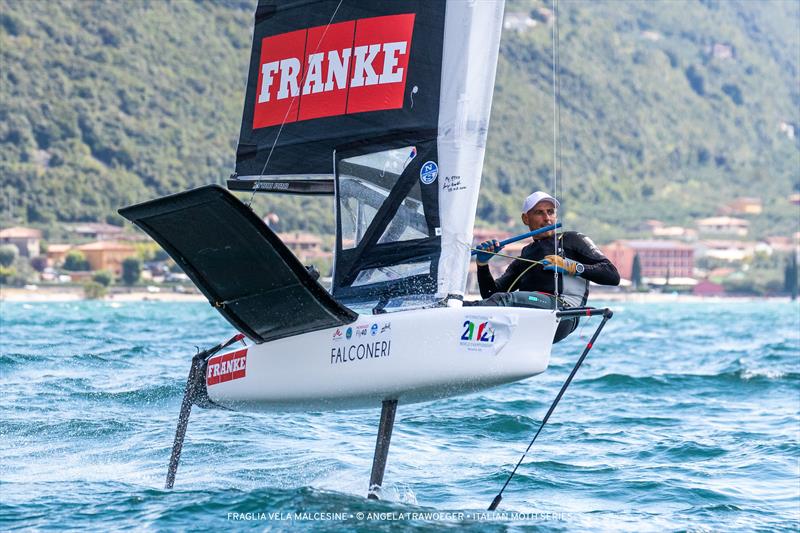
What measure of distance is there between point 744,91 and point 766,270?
59.5m

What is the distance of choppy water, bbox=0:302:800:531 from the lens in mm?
6043

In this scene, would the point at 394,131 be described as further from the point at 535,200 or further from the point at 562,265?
the point at 562,265

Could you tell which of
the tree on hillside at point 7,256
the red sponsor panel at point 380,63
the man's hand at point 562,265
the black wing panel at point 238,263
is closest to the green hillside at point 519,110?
the tree on hillside at point 7,256

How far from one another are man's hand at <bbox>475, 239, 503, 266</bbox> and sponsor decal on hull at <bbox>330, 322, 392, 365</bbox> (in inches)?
25.6

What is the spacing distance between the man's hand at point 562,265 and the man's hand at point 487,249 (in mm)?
243

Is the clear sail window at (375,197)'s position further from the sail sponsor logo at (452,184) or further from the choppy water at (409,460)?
the choppy water at (409,460)

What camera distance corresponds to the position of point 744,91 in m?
166

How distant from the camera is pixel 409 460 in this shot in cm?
769

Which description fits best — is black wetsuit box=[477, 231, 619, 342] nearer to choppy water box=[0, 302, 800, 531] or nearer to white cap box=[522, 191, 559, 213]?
white cap box=[522, 191, 559, 213]

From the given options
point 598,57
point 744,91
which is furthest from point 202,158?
point 744,91

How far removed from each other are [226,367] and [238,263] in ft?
3.44

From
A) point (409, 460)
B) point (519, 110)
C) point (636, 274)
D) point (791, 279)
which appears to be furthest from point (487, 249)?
point (519, 110)

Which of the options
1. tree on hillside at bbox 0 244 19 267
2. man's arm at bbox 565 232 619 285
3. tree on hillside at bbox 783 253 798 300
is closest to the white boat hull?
man's arm at bbox 565 232 619 285

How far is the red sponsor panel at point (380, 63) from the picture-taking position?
6801 mm
